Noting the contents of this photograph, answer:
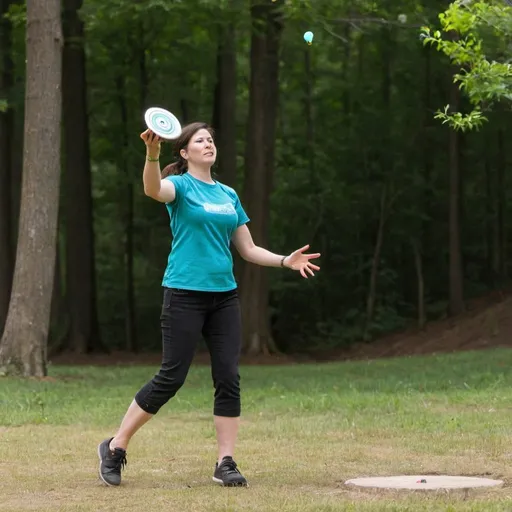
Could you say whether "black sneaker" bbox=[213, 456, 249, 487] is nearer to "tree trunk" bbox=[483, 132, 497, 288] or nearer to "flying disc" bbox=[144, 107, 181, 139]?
"flying disc" bbox=[144, 107, 181, 139]

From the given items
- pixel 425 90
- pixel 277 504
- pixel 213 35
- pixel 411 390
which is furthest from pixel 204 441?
pixel 425 90

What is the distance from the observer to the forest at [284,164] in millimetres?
23750

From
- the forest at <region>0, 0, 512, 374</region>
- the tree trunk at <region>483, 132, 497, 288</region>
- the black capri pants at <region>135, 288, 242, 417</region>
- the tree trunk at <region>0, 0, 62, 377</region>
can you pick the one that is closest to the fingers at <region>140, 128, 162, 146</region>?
the black capri pants at <region>135, 288, 242, 417</region>

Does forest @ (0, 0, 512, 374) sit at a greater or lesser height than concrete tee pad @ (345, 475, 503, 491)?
greater

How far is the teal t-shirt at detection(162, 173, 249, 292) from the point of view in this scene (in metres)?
6.86

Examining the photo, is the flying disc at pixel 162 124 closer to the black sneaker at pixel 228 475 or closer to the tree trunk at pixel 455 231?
the black sneaker at pixel 228 475

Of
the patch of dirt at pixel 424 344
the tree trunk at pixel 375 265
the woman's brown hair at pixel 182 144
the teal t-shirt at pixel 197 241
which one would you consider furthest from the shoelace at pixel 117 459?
the tree trunk at pixel 375 265

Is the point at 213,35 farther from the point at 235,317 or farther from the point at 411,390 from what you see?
the point at 235,317

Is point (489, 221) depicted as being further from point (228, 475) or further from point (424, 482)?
point (228, 475)

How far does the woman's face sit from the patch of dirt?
627 inches

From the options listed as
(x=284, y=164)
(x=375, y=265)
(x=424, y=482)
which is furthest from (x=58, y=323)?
(x=424, y=482)

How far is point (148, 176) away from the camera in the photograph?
6.58 meters

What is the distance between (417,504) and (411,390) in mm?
7805

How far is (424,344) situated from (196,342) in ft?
70.0
